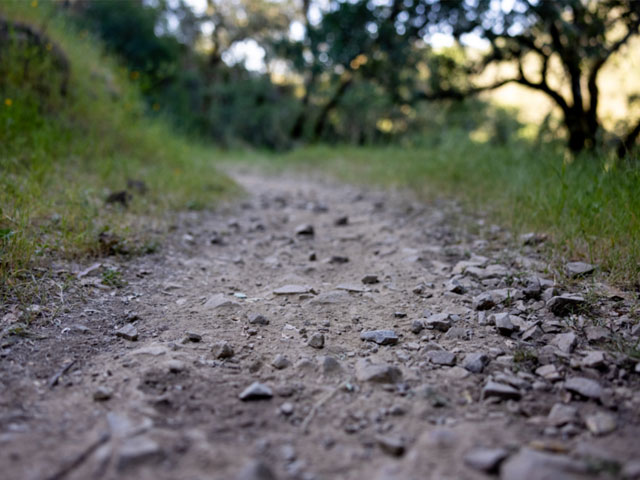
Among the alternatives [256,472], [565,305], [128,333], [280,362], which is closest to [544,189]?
[565,305]

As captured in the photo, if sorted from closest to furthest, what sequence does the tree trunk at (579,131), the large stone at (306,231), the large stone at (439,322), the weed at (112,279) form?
the large stone at (439,322) → the weed at (112,279) → the large stone at (306,231) → the tree trunk at (579,131)

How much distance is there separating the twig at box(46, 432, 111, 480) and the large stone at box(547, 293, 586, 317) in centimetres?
207

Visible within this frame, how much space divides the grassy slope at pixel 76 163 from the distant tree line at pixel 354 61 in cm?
90

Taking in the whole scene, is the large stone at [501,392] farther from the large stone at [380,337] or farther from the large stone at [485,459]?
the large stone at [380,337]

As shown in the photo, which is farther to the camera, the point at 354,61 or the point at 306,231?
the point at 354,61

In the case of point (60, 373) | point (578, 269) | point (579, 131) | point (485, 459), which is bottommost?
point (60, 373)

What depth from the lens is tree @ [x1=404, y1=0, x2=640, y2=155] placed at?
20.5 ft

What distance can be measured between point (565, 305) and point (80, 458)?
86.5 inches

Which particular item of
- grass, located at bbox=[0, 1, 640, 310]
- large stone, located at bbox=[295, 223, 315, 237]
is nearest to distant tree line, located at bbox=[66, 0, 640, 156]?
grass, located at bbox=[0, 1, 640, 310]

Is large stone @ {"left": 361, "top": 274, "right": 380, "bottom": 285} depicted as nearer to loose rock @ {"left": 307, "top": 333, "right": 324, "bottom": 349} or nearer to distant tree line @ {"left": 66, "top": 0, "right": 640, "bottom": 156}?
loose rock @ {"left": 307, "top": 333, "right": 324, "bottom": 349}

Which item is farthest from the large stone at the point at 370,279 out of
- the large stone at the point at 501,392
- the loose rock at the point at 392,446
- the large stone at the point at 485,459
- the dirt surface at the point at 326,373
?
the large stone at the point at 485,459

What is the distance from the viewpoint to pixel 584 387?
5.80 ft

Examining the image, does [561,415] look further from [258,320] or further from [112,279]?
[112,279]

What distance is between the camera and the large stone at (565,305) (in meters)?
2.36
